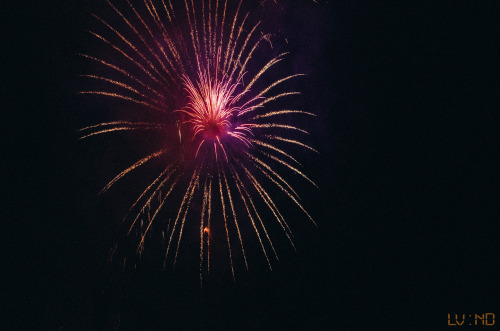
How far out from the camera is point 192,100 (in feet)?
13.1

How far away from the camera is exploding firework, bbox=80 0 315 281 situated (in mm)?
3971

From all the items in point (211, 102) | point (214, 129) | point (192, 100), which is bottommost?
point (214, 129)

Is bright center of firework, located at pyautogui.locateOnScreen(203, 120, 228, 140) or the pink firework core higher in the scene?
the pink firework core

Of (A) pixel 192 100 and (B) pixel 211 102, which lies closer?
(B) pixel 211 102

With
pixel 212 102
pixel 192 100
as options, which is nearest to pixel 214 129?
pixel 212 102

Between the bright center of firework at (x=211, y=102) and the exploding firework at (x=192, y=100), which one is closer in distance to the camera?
the bright center of firework at (x=211, y=102)

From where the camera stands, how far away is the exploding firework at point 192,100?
156 inches

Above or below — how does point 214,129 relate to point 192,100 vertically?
below

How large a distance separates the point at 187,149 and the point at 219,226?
4.96 ft

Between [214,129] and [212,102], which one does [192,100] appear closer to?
[212,102]

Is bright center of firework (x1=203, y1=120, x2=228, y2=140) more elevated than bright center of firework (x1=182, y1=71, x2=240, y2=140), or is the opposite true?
bright center of firework (x1=182, y1=71, x2=240, y2=140)

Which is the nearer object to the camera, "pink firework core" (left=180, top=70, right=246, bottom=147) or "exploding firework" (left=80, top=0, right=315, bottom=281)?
"pink firework core" (left=180, top=70, right=246, bottom=147)

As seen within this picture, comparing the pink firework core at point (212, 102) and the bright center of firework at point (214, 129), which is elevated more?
the pink firework core at point (212, 102)

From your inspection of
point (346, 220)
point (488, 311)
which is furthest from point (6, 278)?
point (488, 311)
